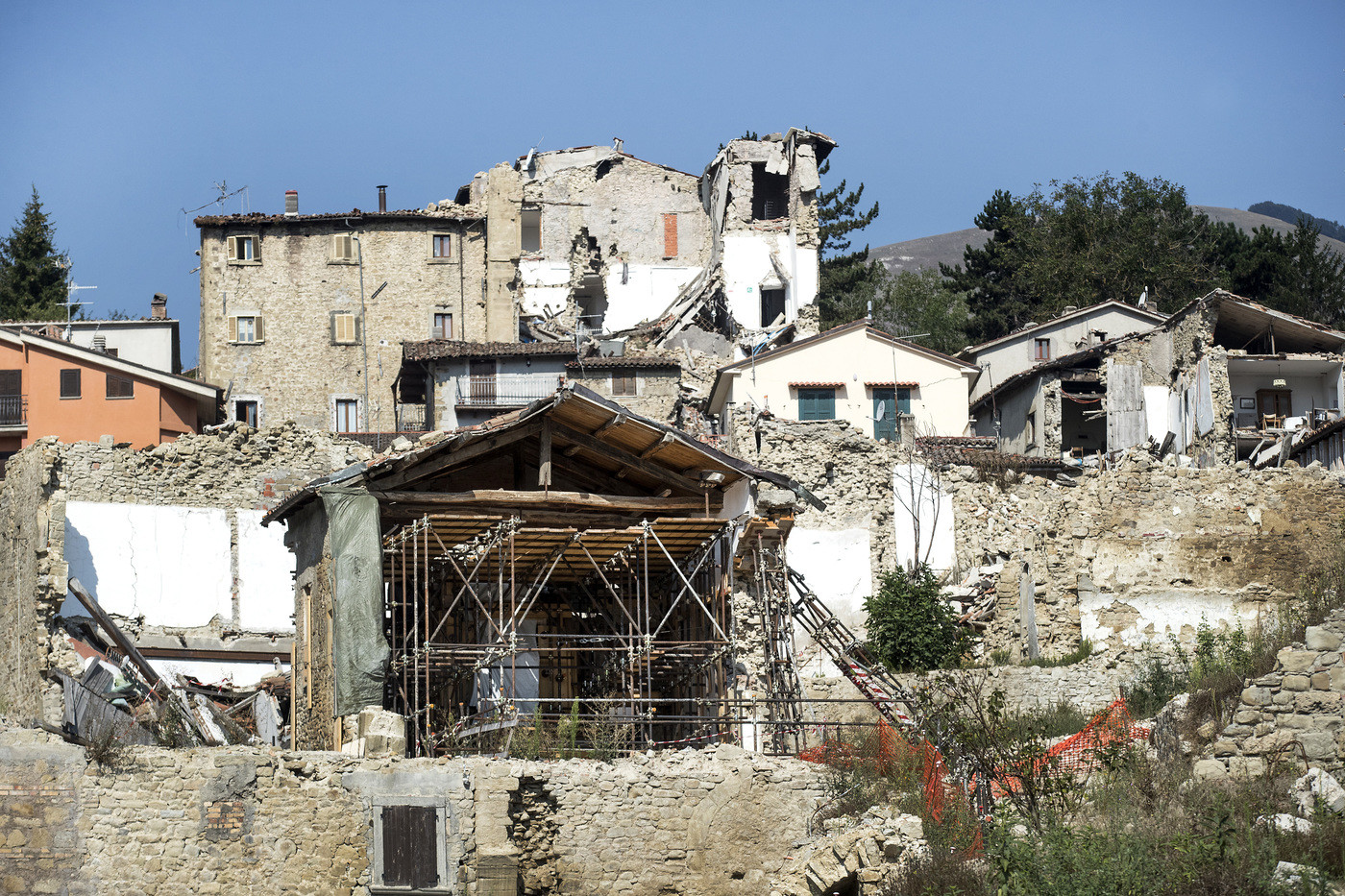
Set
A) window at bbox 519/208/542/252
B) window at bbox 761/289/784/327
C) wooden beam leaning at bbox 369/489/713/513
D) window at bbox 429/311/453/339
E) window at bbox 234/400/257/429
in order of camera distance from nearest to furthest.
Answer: wooden beam leaning at bbox 369/489/713/513 → window at bbox 234/400/257/429 → window at bbox 429/311/453/339 → window at bbox 761/289/784/327 → window at bbox 519/208/542/252

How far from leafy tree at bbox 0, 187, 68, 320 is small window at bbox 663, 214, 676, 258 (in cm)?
1977

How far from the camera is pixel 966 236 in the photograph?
172500 mm

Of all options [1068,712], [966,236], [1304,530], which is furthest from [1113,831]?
[966,236]

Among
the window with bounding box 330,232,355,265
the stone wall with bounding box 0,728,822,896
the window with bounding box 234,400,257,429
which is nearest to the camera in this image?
the stone wall with bounding box 0,728,822,896

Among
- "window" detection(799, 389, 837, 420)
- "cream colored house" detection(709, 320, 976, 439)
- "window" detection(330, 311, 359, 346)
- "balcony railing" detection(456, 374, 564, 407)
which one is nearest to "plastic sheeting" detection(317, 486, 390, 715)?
"cream colored house" detection(709, 320, 976, 439)

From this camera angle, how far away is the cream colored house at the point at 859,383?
3866cm

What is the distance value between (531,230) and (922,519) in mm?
23418

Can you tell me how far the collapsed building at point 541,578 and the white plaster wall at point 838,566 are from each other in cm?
946

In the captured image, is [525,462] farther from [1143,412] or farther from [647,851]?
[1143,412]

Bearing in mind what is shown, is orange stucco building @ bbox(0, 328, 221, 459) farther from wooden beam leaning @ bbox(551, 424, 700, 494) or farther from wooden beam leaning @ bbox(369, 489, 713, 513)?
wooden beam leaning @ bbox(551, 424, 700, 494)

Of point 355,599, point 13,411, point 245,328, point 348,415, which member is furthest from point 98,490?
point 355,599

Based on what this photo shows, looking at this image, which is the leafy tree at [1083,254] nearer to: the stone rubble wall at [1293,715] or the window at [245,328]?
the window at [245,328]

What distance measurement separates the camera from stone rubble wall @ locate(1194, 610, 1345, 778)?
53.1ft

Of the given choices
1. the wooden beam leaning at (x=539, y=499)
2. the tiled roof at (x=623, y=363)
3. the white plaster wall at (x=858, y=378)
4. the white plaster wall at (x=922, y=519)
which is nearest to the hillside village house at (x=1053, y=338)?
the white plaster wall at (x=858, y=378)
